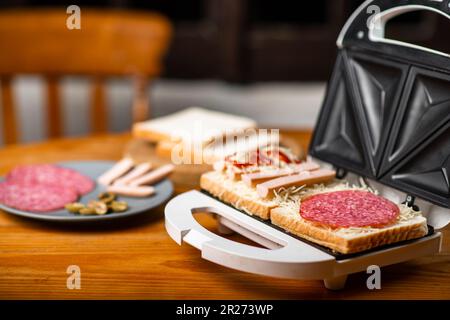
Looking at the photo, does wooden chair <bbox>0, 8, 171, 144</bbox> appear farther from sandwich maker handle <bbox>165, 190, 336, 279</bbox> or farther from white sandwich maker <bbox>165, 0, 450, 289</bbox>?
sandwich maker handle <bbox>165, 190, 336, 279</bbox>

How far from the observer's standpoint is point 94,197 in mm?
1510

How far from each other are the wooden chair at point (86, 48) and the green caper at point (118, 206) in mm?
1061

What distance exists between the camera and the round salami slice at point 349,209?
3.69ft

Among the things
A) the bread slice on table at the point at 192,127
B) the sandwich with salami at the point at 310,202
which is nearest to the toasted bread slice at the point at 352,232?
the sandwich with salami at the point at 310,202

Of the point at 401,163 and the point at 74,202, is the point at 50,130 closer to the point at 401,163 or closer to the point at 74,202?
the point at 74,202

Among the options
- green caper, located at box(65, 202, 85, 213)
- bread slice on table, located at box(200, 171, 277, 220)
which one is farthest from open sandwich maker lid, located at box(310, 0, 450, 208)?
green caper, located at box(65, 202, 85, 213)

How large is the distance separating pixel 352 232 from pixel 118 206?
509 millimetres

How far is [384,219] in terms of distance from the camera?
3.71 feet

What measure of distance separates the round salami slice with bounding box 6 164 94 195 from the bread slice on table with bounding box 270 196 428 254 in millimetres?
521

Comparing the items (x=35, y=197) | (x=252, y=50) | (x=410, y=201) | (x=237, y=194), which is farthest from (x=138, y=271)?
(x=252, y=50)

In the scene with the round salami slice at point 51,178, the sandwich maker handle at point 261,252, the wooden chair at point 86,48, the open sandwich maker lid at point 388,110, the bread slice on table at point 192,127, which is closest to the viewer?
the sandwich maker handle at point 261,252

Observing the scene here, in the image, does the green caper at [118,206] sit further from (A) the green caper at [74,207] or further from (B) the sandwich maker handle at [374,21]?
(B) the sandwich maker handle at [374,21]
